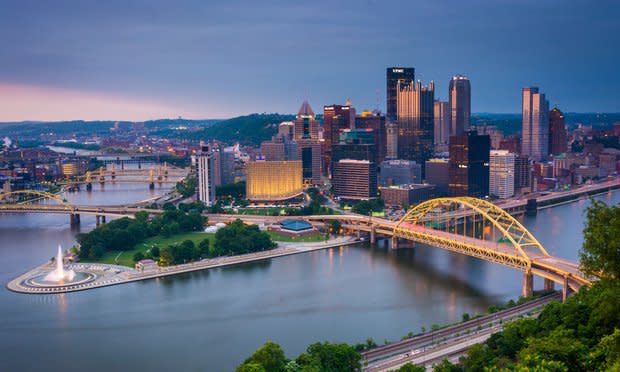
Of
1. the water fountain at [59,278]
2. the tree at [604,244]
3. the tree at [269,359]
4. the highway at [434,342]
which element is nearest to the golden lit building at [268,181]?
the water fountain at [59,278]

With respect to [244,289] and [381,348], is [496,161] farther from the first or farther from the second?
[381,348]

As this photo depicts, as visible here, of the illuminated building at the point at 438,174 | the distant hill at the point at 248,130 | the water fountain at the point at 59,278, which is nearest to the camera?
the water fountain at the point at 59,278

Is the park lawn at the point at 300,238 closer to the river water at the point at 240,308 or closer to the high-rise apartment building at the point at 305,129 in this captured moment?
the river water at the point at 240,308

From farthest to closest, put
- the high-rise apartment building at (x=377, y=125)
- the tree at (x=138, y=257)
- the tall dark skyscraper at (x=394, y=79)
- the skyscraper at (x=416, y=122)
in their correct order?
the tall dark skyscraper at (x=394, y=79)
the high-rise apartment building at (x=377, y=125)
the skyscraper at (x=416, y=122)
the tree at (x=138, y=257)

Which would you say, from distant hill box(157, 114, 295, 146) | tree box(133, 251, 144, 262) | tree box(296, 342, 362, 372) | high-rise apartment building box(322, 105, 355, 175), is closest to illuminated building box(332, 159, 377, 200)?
high-rise apartment building box(322, 105, 355, 175)

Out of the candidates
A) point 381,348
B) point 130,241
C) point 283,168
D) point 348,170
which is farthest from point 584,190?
point 381,348

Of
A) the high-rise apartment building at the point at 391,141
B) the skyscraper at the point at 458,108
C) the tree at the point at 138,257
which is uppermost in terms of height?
the skyscraper at the point at 458,108

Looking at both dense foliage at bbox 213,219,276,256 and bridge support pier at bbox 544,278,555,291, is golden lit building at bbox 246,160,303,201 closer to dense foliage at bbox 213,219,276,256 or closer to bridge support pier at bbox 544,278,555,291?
dense foliage at bbox 213,219,276,256

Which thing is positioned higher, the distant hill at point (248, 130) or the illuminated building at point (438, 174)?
the distant hill at point (248, 130)
